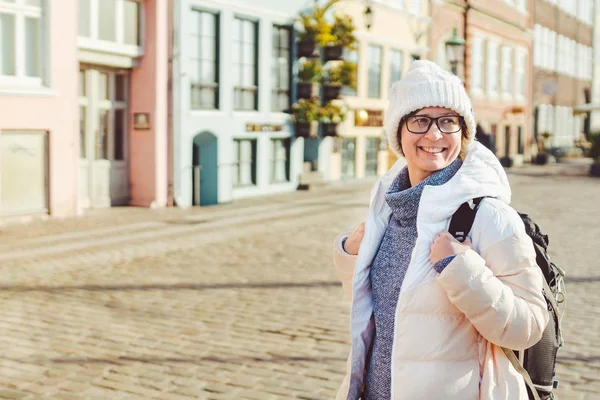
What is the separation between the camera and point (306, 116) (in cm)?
2125

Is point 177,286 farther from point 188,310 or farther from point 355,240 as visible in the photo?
point 355,240

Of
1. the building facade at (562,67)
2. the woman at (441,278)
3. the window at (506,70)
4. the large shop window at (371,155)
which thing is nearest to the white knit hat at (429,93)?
the woman at (441,278)

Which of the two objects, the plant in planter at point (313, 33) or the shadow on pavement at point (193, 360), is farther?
the plant in planter at point (313, 33)

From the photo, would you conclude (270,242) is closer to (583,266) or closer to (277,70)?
(583,266)

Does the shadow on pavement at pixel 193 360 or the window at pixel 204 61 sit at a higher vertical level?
the window at pixel 204 61

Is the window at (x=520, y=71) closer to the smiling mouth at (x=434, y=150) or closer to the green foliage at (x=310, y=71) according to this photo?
the green foliage at (x=310, y=71)

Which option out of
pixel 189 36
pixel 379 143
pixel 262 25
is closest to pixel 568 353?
pixel 189 36

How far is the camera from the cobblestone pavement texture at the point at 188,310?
562 centimetres

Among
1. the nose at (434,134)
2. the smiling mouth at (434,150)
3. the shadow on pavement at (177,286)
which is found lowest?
the shadow on pavement at (177,286)

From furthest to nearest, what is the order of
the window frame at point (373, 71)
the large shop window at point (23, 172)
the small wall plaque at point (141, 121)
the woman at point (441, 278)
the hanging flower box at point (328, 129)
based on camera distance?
the window frame at point (373, 71)
the hanging flower box at point (328, 129)
the small wall plaque at point (141, 121)
the large shop window at point (23, 172)
the woman at point (441, 278)

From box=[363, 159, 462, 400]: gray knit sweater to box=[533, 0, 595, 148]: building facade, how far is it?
3942 cm

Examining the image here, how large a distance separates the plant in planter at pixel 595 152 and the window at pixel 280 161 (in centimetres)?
1395

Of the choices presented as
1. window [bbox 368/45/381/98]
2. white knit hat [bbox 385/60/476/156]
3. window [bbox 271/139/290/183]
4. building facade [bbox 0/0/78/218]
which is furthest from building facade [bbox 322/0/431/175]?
white knit hat [bbox 385/60/476/156]

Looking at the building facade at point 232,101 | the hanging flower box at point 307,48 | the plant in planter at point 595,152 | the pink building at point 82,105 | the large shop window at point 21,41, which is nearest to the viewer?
the large shop window at point 21,41
